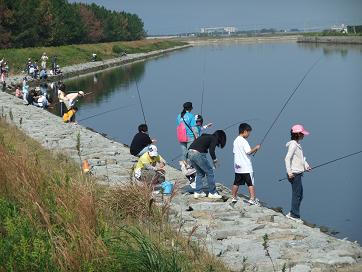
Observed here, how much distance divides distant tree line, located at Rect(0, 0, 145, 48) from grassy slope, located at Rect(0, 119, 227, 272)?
157 ft

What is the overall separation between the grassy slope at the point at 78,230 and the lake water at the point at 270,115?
596 centimetres

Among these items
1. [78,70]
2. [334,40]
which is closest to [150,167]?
[78,70]

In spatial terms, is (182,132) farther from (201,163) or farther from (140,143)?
(201,163)

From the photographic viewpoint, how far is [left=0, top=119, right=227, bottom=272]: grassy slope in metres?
5.22

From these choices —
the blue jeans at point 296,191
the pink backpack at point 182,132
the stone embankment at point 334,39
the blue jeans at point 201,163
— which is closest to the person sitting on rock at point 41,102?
the pink backpack at point 182,132

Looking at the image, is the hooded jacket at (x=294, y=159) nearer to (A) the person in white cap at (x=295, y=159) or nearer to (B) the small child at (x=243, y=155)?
(A) the person in white cap at (x=295, y=159)

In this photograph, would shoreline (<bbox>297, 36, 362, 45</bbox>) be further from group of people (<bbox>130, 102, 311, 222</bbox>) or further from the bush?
the bush

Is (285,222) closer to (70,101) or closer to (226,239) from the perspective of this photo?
(226,239)

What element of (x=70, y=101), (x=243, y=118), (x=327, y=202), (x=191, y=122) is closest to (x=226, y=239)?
(x=191, y=122)

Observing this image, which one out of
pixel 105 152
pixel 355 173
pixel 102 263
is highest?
pixel 102 263

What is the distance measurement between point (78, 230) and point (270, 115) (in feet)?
79.9

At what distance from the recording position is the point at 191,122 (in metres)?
12.3

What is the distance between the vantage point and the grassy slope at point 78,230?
522 centimetres

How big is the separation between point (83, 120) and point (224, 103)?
369 inches
